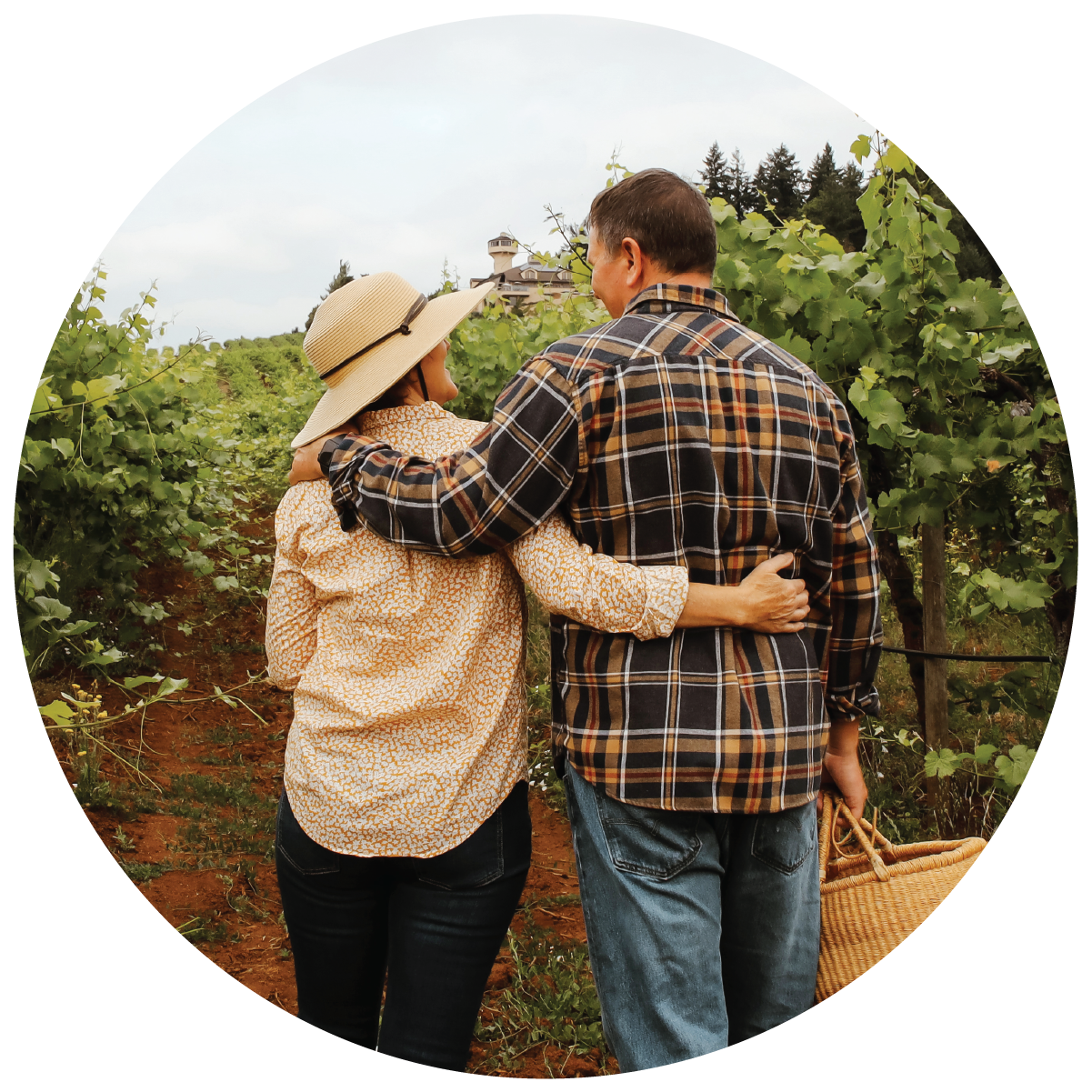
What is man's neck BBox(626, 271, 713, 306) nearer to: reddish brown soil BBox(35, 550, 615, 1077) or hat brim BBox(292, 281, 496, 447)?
hat brim BBox(292, 281, 496, 447)

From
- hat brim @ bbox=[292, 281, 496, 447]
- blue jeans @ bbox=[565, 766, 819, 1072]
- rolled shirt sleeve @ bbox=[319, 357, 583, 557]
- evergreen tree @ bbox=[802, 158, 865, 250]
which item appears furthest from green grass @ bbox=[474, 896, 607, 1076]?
evergreen tree @ bbox=[802, 158, 865, 250]

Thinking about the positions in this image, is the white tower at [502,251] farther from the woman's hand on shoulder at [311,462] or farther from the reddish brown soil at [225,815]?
the woman's hand on shoulder at [311,462]

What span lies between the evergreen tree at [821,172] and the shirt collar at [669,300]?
1988 cm

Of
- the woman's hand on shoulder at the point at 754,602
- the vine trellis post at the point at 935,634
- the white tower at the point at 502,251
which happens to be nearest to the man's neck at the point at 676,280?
the woman's hand on shoulder at the point at 754,602

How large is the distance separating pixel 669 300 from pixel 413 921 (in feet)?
3.68

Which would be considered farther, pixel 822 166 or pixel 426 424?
pixel 822 166

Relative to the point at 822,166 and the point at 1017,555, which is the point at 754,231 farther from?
the point at 822,166

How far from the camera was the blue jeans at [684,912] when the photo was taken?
148 centimetres

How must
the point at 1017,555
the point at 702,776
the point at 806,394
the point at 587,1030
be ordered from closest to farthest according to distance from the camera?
the point at 702,776, the point at 806,394, the point at 587,1030, the point at 1017,555

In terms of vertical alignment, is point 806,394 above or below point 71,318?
below

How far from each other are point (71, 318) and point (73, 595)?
1.26 meters

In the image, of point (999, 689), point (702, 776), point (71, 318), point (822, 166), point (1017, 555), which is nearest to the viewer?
point (702, 776)

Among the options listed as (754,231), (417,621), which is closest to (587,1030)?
(417,621)

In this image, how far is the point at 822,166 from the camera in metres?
21.5
